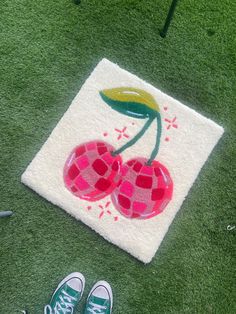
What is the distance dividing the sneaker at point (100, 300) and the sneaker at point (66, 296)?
0.05 metres

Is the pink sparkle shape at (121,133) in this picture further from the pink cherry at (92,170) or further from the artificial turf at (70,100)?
the artificial turf at (70,100)

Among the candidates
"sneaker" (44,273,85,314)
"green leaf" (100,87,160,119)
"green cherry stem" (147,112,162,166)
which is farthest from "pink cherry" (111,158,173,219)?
"sneaker" (44,273,85,314)

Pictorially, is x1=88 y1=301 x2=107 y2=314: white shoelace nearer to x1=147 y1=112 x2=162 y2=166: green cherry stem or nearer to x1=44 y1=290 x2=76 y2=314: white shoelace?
x1=44 y1=290 x2=76 y2=314: white shoelace

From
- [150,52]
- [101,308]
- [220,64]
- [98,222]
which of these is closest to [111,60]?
[150,52]

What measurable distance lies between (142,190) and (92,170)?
20 cm

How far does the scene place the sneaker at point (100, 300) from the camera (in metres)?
1.57

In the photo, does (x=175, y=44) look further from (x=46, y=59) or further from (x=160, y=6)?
(x=46, y=59)

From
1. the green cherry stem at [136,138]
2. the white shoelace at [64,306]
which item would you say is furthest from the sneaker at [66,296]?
the green cherry stem at [136,138]

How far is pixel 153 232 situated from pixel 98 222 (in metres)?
0.20

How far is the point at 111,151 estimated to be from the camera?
1.67 metres

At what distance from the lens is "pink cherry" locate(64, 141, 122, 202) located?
1637 mm

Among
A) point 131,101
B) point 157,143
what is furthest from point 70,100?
point 157,143

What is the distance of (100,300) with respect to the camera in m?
1.57

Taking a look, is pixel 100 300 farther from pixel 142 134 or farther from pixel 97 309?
pixel 142 134
